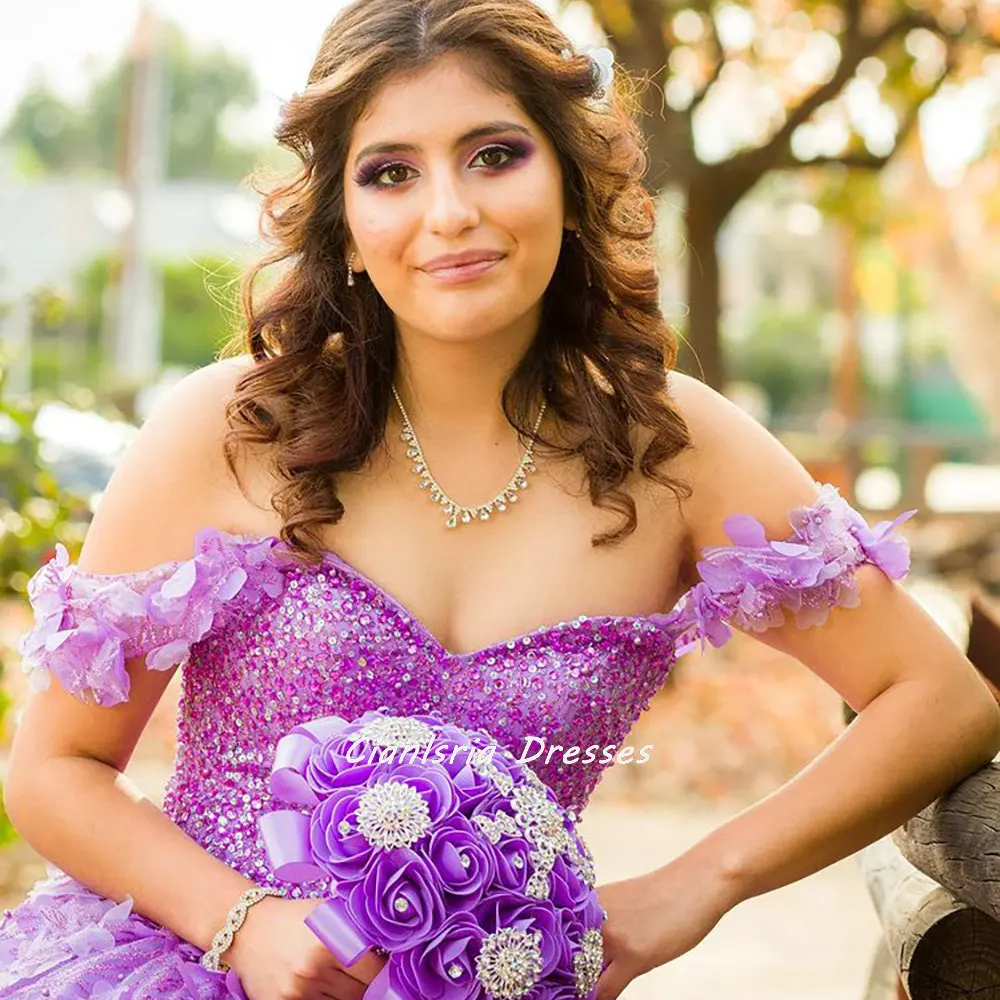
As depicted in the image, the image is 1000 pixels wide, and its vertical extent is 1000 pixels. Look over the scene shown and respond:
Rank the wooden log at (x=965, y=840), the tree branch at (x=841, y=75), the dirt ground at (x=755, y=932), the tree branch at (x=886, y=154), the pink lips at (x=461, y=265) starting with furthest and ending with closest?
the tree branch at (x=886, y=154)
the tree branch at (x=841, y=75)
the dirt ground at (x=755, y=932)
the pink lips at (x=461, y=265)
the wooden log at (x=965, y=840)

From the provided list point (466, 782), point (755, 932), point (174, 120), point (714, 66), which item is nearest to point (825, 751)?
point (466, 782)

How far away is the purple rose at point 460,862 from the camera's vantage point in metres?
1.78

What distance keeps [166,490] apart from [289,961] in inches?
28.1

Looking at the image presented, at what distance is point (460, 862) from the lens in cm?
179

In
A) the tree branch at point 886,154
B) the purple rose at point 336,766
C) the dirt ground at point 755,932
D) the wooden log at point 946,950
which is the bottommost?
the dirt ground at point 755,932

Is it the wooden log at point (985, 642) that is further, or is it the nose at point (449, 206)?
the wooden log at point (985, 642)

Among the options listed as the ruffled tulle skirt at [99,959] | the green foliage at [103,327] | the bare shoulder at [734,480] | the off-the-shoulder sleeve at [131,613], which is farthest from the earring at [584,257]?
the green foliage at [103,327]

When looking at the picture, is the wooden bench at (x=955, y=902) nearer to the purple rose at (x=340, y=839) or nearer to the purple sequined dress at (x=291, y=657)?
the purple sequined dress at (x=291, y=657)

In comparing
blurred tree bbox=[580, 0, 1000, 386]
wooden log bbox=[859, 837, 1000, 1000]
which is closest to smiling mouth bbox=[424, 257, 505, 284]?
wooden log bbox=[859, 837, 1000, 1000]

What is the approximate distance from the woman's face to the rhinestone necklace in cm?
22

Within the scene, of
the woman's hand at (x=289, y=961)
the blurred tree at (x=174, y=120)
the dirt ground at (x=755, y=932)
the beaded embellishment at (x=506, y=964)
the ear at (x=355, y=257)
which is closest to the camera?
the beaded embellishment at (x=506, y=964)

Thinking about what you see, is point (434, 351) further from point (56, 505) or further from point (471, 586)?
point (56, 505)

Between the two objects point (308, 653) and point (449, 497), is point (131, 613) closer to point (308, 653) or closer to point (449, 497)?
point (308, 653)

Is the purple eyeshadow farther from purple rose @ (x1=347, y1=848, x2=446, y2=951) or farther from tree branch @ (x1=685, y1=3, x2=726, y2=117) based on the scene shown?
tree branch @ (x1=685, y1=3, x2=726, y2=117)
